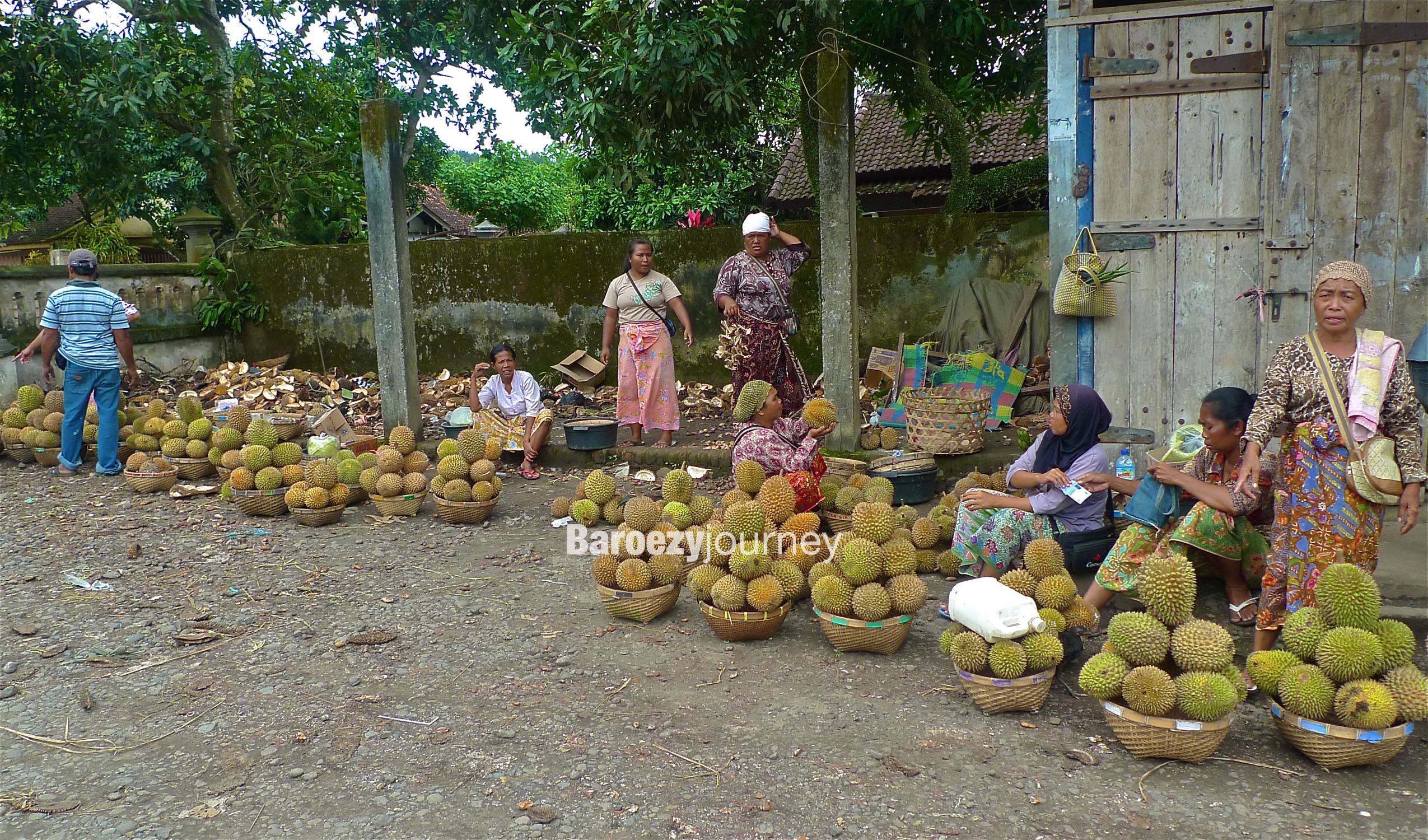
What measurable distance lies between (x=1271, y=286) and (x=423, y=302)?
8569 mm

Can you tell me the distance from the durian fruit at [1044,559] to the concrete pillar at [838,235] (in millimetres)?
3115

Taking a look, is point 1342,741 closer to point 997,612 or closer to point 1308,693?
point 1308,693

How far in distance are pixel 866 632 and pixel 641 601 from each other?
1037 millimetres

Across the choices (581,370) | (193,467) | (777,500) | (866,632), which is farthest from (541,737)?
(581,370)

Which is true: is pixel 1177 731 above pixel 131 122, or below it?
below

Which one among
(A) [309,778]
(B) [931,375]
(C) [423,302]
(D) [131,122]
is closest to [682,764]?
(A) [309,778]

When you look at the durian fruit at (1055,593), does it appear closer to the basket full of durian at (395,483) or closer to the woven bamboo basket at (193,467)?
the basket full of durian at (395,483)

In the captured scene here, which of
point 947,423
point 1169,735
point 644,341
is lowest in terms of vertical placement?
point 1169,735

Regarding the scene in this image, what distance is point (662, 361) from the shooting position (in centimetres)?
752

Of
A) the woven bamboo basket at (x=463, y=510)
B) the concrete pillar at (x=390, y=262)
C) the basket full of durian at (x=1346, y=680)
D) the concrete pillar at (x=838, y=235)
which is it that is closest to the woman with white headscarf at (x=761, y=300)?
the concrete pillar at (x=838, y=235)

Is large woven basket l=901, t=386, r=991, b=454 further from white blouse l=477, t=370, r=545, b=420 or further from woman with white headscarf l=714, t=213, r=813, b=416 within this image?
white blouse l=477, t=370, r=545, b=420

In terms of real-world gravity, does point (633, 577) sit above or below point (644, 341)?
below

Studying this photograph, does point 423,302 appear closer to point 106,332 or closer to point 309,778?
point 106,332

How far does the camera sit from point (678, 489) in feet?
16.4
